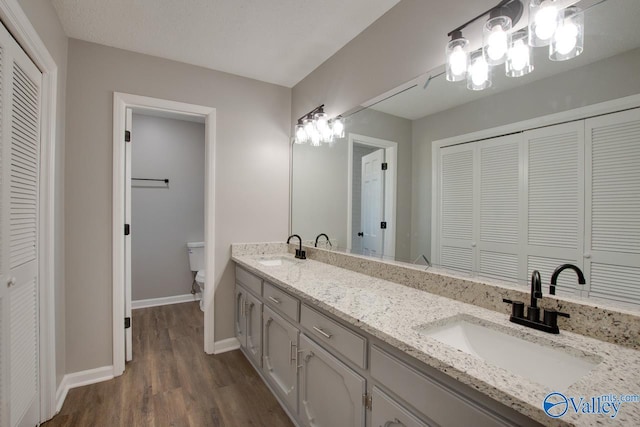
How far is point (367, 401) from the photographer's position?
1053 millimetres

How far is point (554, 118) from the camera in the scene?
1049 mm

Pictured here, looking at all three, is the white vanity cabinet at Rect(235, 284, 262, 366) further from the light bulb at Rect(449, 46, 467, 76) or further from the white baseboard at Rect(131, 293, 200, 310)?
the light bulb at Rect(449, 46, 467, 76)

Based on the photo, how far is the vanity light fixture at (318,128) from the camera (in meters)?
2.22

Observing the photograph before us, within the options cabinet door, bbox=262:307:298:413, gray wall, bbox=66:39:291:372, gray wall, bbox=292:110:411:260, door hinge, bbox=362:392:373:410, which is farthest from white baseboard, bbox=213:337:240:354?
door hinge, bbox=362:392:373:410

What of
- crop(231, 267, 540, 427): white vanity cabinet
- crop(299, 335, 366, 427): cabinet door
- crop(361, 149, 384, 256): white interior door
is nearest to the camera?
crop(231, 267, 540, 427): white vanity cabinet

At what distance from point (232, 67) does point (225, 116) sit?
1.34ft

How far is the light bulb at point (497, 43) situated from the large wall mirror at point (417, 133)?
0.07 m

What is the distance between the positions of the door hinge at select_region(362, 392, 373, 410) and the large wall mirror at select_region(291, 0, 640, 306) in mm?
738

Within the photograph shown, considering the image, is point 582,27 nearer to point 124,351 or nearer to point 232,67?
point 232,67

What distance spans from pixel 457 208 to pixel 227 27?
184cm

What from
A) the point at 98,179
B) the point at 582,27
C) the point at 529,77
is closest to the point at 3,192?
the point at 98,179

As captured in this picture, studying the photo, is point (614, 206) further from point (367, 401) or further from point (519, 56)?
point (367, 401)

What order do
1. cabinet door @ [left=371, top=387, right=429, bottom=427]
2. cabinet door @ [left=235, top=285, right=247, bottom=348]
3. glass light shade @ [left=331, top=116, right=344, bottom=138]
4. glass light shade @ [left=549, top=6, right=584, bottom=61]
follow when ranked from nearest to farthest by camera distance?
cabinet door @ [left=371, top=387, right=429, bottom=427], glass light shade @ [left=549, top=6, right=584, bottom=61], glass light shade @ [left=331, top=116, right=344, bottom=138], cabinet door @ [left=235, top=285, right=247, bottom=348]

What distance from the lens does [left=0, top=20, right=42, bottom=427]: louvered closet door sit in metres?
1.23
